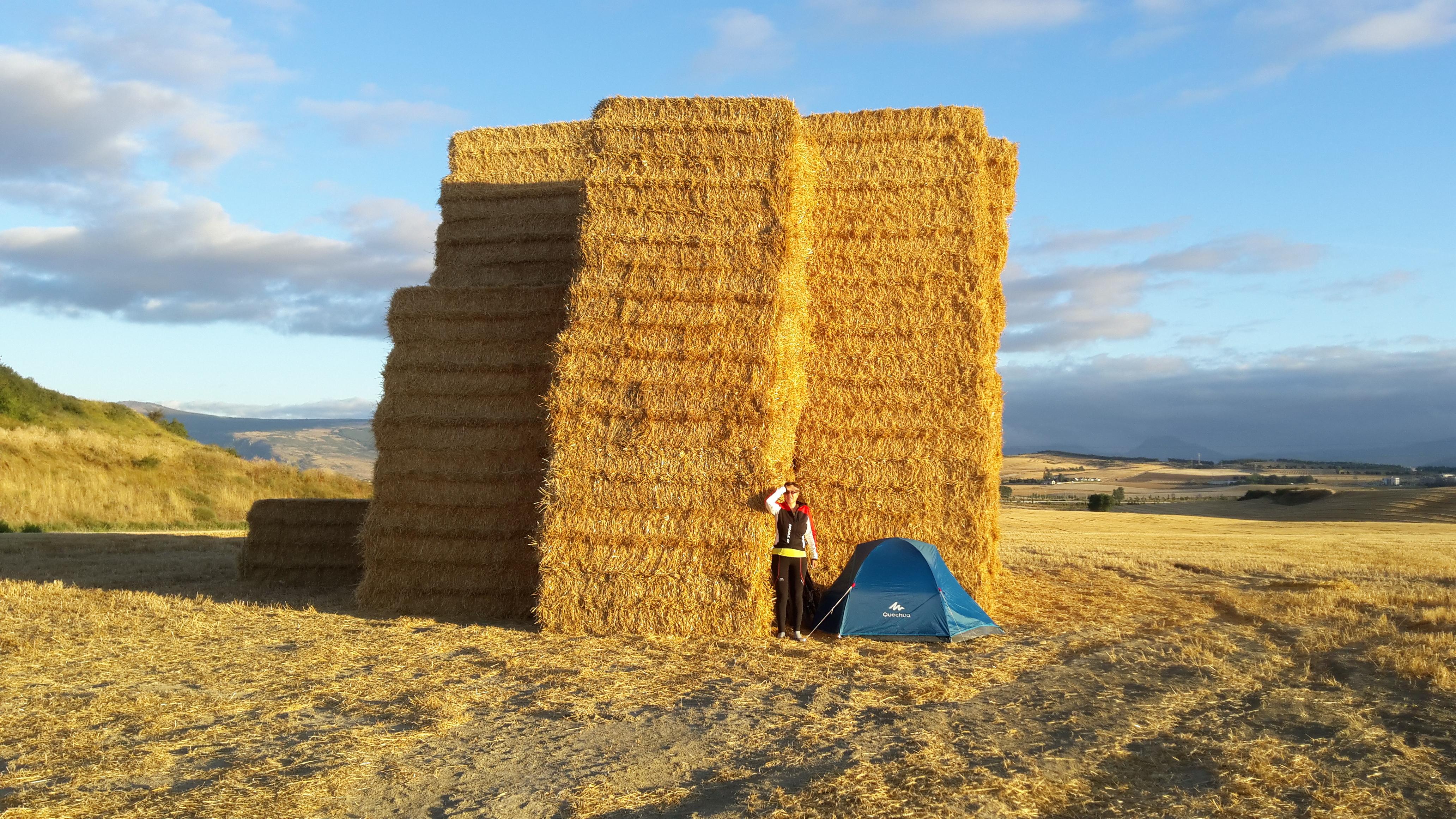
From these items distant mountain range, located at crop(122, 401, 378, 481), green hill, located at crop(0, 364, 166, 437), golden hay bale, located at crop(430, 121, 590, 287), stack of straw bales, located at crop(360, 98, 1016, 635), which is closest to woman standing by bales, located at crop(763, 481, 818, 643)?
stack of straw bales, located at crop(360, 98, 1016, 635)

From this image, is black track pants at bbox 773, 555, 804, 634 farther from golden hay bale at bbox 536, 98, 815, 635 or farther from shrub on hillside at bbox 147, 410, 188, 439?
shrub on hillside at bbox 147, 410, 188, 439

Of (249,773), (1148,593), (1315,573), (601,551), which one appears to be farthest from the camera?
(1315,573)

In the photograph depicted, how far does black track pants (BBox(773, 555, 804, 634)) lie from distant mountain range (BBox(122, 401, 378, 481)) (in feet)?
239

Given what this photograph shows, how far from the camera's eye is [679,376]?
9.77m

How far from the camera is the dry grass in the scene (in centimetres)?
2288

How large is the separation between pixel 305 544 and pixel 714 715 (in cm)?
825

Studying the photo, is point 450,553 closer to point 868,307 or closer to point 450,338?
point 450,338

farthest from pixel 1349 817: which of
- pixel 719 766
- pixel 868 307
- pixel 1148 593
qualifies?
pixel 1148 593

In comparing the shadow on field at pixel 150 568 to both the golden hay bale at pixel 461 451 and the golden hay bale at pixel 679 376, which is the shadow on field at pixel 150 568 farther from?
the golden hay bale at pixel 679 376

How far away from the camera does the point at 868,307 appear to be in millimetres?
11156

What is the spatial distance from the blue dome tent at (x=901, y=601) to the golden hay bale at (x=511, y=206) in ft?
16.5

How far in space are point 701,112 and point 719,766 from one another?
7.35 metres

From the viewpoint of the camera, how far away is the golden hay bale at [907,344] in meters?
10.8

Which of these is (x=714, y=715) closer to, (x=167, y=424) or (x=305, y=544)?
(x=305, y=544)
